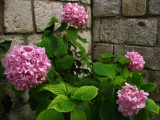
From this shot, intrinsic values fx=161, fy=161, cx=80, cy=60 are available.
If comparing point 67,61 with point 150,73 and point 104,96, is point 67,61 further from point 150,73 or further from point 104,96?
point 150,73

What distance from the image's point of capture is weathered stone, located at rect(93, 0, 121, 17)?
2.11 m

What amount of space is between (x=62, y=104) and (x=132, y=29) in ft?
5.23

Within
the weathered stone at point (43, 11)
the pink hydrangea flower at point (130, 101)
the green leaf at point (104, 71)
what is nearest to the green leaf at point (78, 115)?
the pink hydrangea flower at point (130, 101)

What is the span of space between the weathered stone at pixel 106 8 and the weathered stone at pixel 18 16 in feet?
3.47

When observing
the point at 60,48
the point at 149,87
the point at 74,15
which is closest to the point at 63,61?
the point at 60,48

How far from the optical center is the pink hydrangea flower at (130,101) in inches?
30.8

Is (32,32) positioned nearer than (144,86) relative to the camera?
No

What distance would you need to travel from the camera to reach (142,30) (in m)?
1.98

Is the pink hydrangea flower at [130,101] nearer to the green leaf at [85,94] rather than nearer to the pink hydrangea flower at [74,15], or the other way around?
the green leaf at [85,94]

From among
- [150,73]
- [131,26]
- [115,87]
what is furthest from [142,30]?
[115,87]

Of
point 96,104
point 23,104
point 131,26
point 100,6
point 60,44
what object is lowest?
point 23,104

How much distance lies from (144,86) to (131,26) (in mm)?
1277

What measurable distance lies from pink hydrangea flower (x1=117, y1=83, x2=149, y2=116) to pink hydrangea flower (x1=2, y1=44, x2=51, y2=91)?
0.45 meters

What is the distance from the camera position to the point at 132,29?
204cm
